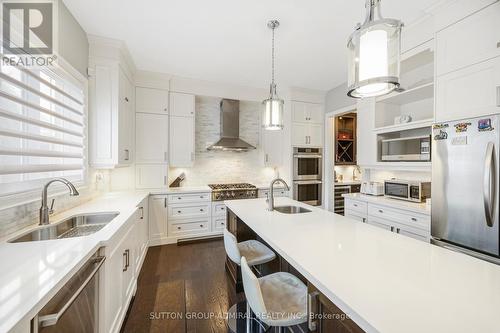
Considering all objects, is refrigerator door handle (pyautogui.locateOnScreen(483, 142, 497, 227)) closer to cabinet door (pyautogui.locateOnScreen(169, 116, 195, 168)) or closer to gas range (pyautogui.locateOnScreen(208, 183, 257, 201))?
gas range (pyautogui.locateOnScreen(208, 183, 257, 201))

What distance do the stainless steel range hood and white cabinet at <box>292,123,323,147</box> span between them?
89 cm

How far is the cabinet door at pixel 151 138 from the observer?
136 inches

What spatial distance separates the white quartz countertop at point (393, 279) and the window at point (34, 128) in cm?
176

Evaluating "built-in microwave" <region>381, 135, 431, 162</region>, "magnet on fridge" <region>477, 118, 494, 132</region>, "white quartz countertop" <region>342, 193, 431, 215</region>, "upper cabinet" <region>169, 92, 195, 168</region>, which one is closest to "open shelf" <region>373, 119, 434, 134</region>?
"built-in microwave" <region>381, 135, 431, 162</region>

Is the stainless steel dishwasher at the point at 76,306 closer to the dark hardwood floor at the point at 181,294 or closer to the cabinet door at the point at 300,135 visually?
the dark hardwood floor at the point at 181,294

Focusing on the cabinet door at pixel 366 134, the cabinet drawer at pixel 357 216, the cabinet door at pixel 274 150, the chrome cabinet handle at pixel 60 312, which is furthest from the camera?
the cabinet door at pixel 274 150

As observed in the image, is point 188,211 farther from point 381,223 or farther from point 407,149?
point 407,149

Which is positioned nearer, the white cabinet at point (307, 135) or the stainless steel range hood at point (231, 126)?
the stainless steel range hood at point (231, 126)

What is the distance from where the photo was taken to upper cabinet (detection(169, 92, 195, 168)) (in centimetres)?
366

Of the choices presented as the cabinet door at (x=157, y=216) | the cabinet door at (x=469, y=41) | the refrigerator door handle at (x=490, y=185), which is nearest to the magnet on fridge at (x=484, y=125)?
the refrigerator door handle at (x=490, y=185)

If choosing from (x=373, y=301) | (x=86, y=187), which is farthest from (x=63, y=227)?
(x=373, y=301)

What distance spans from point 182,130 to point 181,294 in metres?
2.51

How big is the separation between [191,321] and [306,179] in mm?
3075

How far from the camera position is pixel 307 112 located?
4.27 metres
